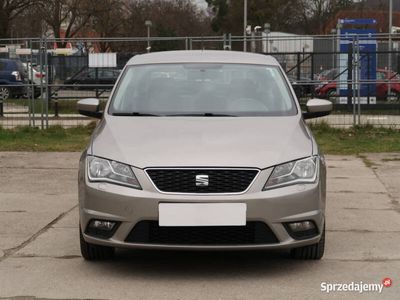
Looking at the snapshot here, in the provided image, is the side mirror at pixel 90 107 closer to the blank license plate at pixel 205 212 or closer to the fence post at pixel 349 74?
the blank license plate at pixel 205 212

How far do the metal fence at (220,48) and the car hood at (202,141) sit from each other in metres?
9.68

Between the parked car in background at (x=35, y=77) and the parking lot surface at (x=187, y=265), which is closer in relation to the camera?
the parking lot surface at (x=187, y=265)

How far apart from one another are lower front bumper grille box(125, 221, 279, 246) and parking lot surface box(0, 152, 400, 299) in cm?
33

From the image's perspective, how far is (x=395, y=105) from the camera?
17.8 meters

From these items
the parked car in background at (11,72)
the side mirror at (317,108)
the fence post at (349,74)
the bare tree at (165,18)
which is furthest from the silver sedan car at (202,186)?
the bare tree at (165,18)

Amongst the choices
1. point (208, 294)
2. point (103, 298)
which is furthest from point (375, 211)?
point (103, 298)

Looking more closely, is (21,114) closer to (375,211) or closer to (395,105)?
(395,105)

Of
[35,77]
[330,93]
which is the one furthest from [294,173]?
[35,77]

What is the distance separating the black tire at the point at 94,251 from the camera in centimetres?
530

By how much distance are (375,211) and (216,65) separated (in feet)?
8.30

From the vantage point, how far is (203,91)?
6027 millimetres

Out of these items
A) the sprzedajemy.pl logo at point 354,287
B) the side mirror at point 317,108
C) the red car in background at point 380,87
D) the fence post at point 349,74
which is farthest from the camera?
the red car in background at point 380,87

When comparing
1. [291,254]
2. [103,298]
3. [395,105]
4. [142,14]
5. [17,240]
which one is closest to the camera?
[103,298]

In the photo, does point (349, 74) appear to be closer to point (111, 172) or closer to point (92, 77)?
point (92, 77)
